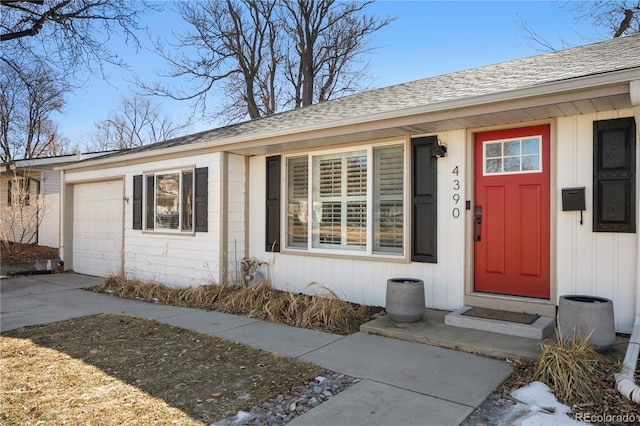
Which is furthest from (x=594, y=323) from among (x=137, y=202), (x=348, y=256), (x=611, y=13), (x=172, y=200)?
(x=611, y=13)

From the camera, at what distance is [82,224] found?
33.2ft

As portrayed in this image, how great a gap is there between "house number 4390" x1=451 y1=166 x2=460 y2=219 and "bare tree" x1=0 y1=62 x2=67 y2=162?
2015cm

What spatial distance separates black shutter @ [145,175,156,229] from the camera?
820 centimetres

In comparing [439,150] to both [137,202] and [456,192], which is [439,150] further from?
[137,202]

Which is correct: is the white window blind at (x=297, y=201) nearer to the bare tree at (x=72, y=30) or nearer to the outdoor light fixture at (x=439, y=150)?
the outdoor light fixture at (x=439, y=150)

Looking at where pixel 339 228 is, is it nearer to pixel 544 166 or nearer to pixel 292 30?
pixel 544 166

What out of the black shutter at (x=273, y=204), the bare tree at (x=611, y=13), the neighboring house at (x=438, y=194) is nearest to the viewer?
the neighboring house at (x=438, y=194)

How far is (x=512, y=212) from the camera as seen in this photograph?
4855mm

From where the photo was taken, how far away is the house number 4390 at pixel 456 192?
5.12 m

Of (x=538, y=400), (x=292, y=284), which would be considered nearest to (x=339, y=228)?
(x=292, y=284)

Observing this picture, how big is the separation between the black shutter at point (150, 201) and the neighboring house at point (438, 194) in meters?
0.04

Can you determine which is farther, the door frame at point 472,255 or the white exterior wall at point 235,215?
the white exterior wall at point 235,215

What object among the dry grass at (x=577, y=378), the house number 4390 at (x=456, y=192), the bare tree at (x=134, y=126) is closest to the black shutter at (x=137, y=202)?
the house number 4390 at (x=456, y=192)

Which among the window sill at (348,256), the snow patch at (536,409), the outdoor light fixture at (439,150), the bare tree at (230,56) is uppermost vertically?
the bare tree at (230,56)
